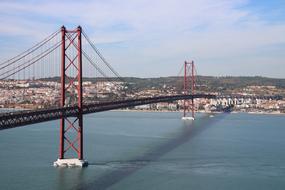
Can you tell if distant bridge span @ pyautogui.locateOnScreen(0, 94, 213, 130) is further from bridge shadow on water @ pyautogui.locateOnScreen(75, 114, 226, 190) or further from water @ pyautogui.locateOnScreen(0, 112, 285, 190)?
bridge shadow on water @ pyautogui.locateOnScreen(75, 114, 226, 190)

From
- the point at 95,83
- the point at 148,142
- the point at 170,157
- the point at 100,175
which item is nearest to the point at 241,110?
the point at 95,83

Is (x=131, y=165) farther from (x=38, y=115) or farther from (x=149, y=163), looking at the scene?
(x=38, y=115)

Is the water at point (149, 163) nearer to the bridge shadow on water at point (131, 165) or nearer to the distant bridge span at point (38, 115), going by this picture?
the bridge shadow on water at point (131, 165)

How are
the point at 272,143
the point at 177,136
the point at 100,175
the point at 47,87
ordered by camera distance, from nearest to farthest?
the point at 100,175, the point at 272,143, the point at 177,136, the point at 47,87

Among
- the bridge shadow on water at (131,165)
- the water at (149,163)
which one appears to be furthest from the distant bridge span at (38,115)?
the bridge shadow on water at (131,165)

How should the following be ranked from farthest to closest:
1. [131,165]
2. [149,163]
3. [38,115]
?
[149,163], [131,165], [38,115]

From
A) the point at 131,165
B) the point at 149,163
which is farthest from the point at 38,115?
the point at 149,163

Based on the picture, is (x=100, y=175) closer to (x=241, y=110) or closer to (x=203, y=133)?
(x=203, y=133)

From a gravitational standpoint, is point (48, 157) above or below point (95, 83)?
below
